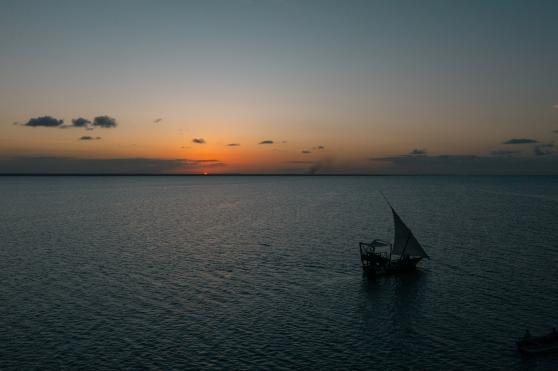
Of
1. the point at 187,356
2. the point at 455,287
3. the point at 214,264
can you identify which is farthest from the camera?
the point at 214,264

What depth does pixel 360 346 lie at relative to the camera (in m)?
43.1

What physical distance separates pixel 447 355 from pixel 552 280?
113ft

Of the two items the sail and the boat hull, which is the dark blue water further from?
the sail

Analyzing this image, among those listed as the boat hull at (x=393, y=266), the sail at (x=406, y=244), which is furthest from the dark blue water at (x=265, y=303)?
the sail at (x=406, y=244)

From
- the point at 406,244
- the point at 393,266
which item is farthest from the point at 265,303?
the point at 406,244

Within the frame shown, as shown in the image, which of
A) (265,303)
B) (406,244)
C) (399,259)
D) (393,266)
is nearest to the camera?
(265,303)

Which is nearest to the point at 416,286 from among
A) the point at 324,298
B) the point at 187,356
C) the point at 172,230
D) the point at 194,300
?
the point at 324,298

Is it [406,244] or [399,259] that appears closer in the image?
[399,259]

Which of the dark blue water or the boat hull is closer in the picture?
the dark blue water

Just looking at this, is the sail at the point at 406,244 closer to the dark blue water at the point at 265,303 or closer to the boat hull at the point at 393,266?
the boat hull at the point at 393,266

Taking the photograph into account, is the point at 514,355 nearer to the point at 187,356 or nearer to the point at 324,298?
the point at 324,298

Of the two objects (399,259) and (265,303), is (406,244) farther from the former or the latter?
(265,303)

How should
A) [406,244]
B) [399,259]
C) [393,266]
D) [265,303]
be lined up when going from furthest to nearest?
[406,244]
[399,259]
[393,266]
[265,303]

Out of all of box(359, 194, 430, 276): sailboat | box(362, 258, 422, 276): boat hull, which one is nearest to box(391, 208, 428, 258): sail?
box(359, 194, 430, 276): sailboat
